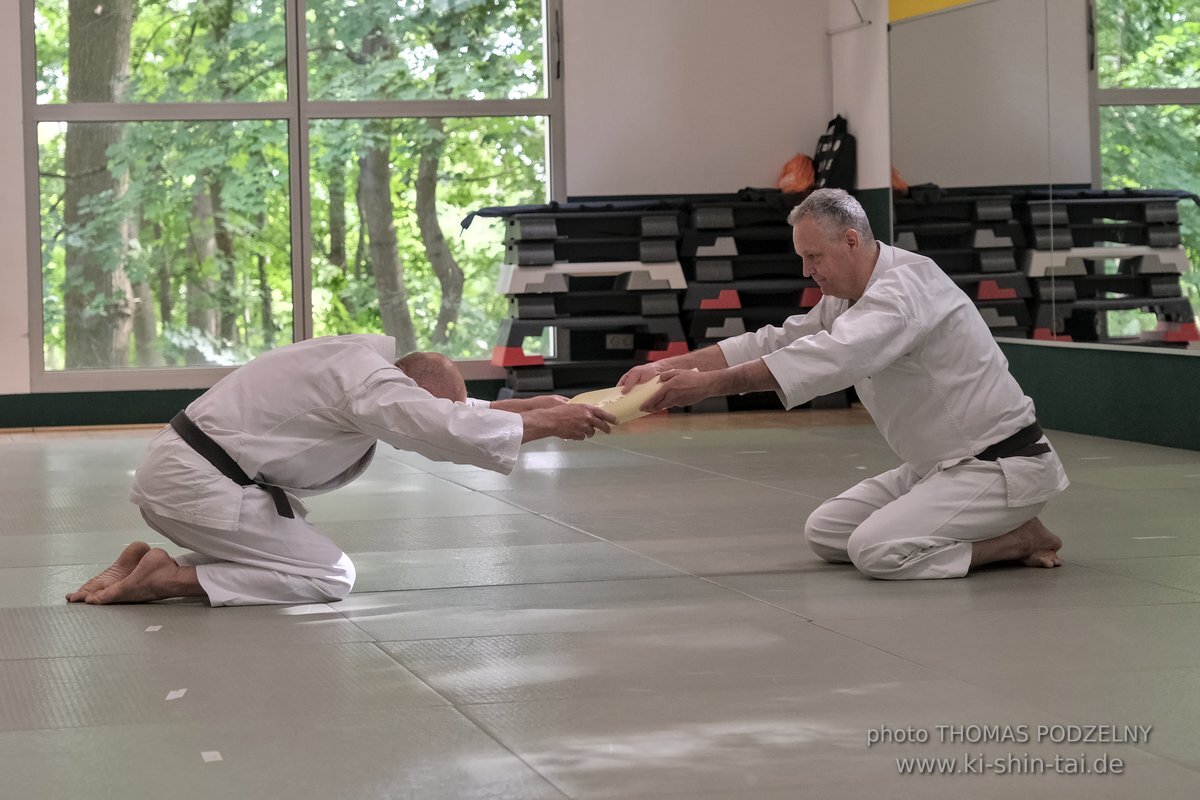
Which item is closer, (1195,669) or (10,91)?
(1195,669)

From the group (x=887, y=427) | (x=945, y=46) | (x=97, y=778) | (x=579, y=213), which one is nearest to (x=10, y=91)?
(x=579, y=213)

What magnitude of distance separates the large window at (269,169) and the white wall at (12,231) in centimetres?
10

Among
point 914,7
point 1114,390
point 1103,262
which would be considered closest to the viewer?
point 1114,390

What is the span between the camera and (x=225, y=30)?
9.51 m

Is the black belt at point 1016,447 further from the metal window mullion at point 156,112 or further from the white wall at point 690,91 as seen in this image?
the metal window mullion at point 156,112

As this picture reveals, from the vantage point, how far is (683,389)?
387cm

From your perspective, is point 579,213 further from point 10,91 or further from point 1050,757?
point 1050,757

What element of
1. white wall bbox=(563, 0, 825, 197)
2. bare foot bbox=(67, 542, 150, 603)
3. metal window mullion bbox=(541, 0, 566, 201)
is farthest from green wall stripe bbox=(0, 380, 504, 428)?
bare foot bbox=(67, 542, 150, 603)

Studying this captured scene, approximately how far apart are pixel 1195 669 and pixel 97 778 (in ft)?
7.02

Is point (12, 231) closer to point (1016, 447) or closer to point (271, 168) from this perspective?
point (271, 168)

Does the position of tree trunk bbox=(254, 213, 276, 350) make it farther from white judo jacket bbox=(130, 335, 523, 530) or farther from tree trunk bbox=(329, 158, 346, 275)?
white judo jacket bbox=(130, 335, 523, 530)

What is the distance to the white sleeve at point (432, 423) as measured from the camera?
3453 millimetres

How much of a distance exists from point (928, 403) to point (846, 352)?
1.29ft

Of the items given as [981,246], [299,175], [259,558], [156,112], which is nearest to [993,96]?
[981,246]
